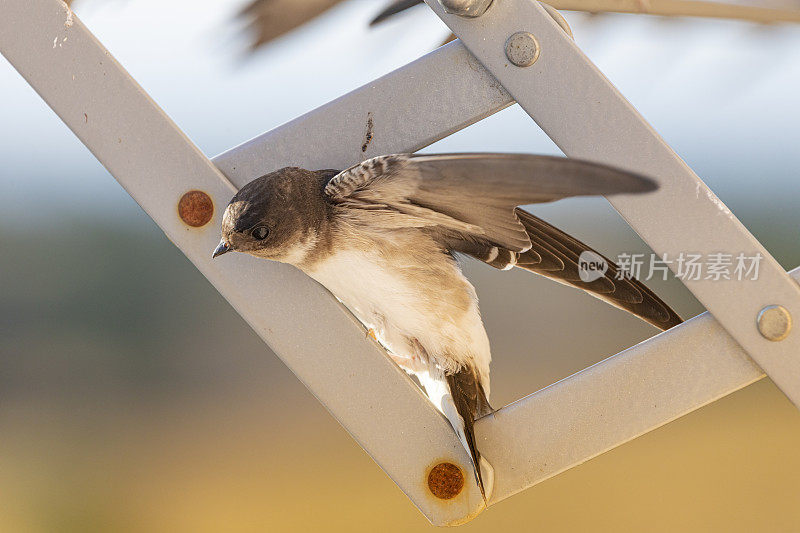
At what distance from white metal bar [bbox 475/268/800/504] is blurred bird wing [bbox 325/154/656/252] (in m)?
0.12

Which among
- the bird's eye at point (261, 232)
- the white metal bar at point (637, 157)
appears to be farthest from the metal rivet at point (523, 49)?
the bird's eye at point (261, 232)

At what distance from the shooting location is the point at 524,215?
63cm

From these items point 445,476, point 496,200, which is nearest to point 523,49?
point 496,200

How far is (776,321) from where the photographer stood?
1.68 feet

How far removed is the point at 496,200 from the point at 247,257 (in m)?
0.20

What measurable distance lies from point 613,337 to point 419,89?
4.44 ft

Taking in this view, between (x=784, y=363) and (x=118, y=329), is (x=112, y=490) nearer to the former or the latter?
(x=118, y=329)

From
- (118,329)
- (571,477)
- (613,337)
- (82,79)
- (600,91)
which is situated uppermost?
(82,79)

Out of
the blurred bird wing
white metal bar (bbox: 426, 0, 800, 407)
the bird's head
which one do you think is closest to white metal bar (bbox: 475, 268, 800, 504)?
white metal bar (bbox: 426, 0, 800, 407)

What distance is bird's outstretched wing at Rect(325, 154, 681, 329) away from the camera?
0.42 metres

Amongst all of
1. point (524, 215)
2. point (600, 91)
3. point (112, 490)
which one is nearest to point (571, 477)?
point (112, 490)

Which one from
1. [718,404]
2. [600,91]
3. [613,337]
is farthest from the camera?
[718,404]

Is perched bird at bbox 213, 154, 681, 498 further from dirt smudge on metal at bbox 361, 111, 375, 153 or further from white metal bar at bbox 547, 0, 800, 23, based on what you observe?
white metal bar at bbox 547, 0, 800, 23

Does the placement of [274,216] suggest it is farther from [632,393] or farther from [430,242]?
[632,393]
